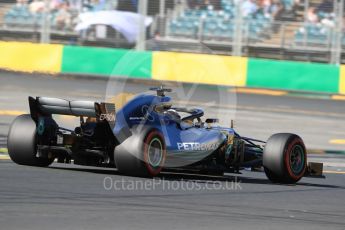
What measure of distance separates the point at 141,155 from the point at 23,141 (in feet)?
4.59

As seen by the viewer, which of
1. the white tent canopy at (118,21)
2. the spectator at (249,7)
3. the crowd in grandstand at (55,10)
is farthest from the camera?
the crowd in grandstand at (55,10)

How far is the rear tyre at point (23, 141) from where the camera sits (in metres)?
9.98

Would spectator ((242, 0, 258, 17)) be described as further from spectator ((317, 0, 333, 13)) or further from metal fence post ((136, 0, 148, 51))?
metal fence post ((136, 0, 148, 51))

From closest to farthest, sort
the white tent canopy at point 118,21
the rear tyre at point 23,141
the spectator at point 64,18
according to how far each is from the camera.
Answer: the rear tyre at point 23,141 < the white tent canopy at point 118,21 < the spectator at point 64,18

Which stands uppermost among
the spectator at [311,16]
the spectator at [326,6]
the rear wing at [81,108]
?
the spectator at [326,6]

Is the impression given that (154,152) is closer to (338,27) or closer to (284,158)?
(284,158)

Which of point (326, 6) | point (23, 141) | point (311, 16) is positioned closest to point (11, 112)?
point (23, 141)

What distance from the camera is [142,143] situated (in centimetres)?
940

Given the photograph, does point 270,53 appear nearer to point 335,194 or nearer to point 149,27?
point 149,27

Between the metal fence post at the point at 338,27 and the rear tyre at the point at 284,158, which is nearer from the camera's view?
the rear tyre at the point at 284,158

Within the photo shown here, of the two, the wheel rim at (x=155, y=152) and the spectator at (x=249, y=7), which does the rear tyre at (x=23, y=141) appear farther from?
the spectator at (x=249, y=7)

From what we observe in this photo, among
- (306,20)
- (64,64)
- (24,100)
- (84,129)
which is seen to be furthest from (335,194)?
(64,64)

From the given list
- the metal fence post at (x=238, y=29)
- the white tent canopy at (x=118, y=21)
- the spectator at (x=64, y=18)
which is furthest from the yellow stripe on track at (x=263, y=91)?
the spectator at (x=64, y=18)

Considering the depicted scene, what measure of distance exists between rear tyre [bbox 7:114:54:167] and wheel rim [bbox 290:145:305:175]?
2.72m
